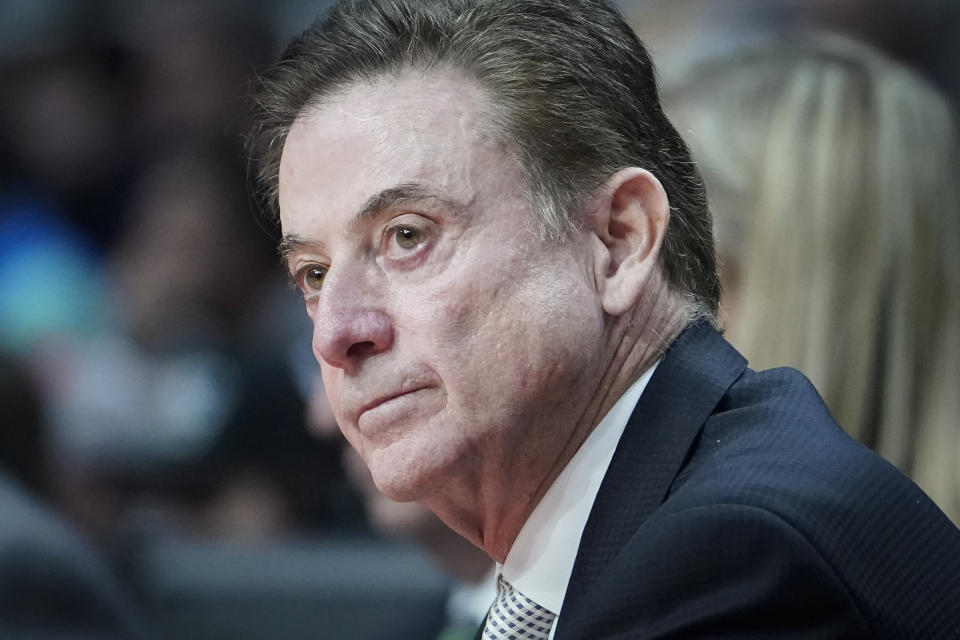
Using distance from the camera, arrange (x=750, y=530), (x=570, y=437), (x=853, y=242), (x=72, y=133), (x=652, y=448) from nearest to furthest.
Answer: (x=750, y=530) → (x=652, y=448) → (x=570, y=437) → (x=853, y=242) → (x=72, y=133)

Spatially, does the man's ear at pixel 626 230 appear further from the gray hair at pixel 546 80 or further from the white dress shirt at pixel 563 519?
the white dress shirt at pixel 563 519


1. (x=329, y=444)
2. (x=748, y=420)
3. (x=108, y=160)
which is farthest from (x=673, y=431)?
(x=108, y=160)

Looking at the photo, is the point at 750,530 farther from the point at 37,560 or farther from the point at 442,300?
the point at 37,560

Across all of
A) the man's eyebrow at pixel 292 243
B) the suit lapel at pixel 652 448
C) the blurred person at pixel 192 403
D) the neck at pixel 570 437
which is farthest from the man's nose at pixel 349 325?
the blurred person at pixel 192 403

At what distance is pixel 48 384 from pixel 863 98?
8.33 feet

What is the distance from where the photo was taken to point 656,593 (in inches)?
56.1

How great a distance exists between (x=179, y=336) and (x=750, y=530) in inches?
114

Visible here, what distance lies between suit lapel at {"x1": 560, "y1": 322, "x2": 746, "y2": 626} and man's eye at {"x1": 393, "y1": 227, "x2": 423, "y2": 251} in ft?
1.22

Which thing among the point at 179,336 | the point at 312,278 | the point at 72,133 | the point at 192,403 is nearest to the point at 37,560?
the point at 192,403

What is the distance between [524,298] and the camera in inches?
68.7

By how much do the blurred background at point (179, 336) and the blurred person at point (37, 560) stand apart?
12 mm

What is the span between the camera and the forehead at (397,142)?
1.76m

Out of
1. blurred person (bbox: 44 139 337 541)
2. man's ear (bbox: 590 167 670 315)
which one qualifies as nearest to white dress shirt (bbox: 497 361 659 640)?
man's ear (bbox: 590 167 670 315)

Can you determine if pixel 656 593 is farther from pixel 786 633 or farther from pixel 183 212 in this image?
pixel 183 212
